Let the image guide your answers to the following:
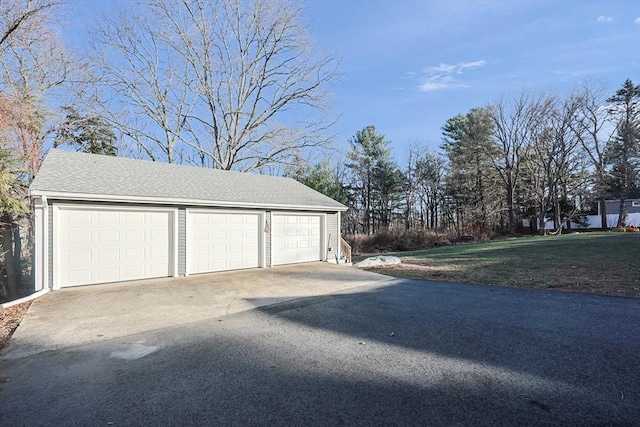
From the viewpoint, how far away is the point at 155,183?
989 cm

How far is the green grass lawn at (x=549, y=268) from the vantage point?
7.84 metres

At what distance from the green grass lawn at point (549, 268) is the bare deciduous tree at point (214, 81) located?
524 inches

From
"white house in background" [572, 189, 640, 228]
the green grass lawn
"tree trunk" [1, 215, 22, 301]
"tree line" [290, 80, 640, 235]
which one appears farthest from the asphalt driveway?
"white house in background" [572, 189, 640, 228]

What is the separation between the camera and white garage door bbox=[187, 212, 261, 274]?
9.81 m

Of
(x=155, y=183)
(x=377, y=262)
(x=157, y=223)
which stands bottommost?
(x=377, y=262)

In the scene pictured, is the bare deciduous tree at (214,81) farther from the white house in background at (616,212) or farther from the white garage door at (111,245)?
the white house in background at (616,212)

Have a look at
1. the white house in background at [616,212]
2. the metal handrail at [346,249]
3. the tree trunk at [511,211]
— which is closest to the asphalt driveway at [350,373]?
the metal handrail at [346,249]

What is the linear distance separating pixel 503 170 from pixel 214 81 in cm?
2409

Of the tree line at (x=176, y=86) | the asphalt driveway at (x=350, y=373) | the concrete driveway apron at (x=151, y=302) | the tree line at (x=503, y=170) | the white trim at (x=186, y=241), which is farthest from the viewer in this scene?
the tree line at (x=503, y=170)

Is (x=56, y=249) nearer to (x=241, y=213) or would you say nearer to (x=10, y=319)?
(x=10, y=319)

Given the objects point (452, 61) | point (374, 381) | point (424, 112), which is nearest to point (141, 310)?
point (374, 381)

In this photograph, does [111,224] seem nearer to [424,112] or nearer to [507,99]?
[424,112]

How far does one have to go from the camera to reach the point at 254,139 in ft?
73.6

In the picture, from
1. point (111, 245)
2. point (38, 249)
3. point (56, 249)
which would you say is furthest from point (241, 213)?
point (38, 249)
